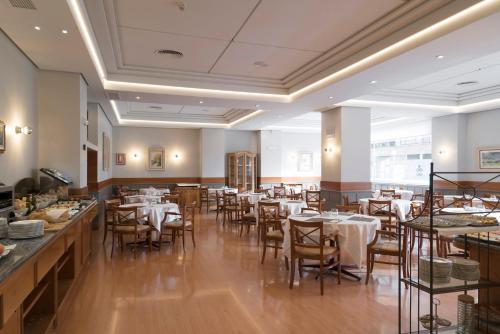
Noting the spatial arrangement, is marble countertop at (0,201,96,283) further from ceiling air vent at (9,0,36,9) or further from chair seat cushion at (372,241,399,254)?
chair seat cushion at (372,241,399,254)

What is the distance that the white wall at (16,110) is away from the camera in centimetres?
420

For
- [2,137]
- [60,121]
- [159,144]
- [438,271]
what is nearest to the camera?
[438,271]

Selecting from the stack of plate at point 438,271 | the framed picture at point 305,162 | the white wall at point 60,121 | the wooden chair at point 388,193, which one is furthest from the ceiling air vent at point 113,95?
the framed picture at point 305,162

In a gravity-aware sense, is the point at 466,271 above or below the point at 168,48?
below

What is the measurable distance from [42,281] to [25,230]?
80 cm

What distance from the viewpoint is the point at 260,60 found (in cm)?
614

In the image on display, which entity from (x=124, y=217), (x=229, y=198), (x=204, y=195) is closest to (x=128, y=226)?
(x=124, y=217)

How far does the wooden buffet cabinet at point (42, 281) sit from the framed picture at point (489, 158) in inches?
387

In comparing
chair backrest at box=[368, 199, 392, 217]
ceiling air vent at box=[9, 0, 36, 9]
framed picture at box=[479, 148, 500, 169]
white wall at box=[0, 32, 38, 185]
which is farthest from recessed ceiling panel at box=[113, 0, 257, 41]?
framed picture at box=[479, 148, 500, 169]

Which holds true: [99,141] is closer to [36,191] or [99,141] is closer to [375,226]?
[36,191]

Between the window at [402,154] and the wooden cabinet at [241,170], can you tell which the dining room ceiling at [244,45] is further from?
the wooden cabinet at [241,170]

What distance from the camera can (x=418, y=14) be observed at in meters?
4.16

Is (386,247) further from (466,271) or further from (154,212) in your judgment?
(154,212)

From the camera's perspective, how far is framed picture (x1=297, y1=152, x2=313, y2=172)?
1488 cm
